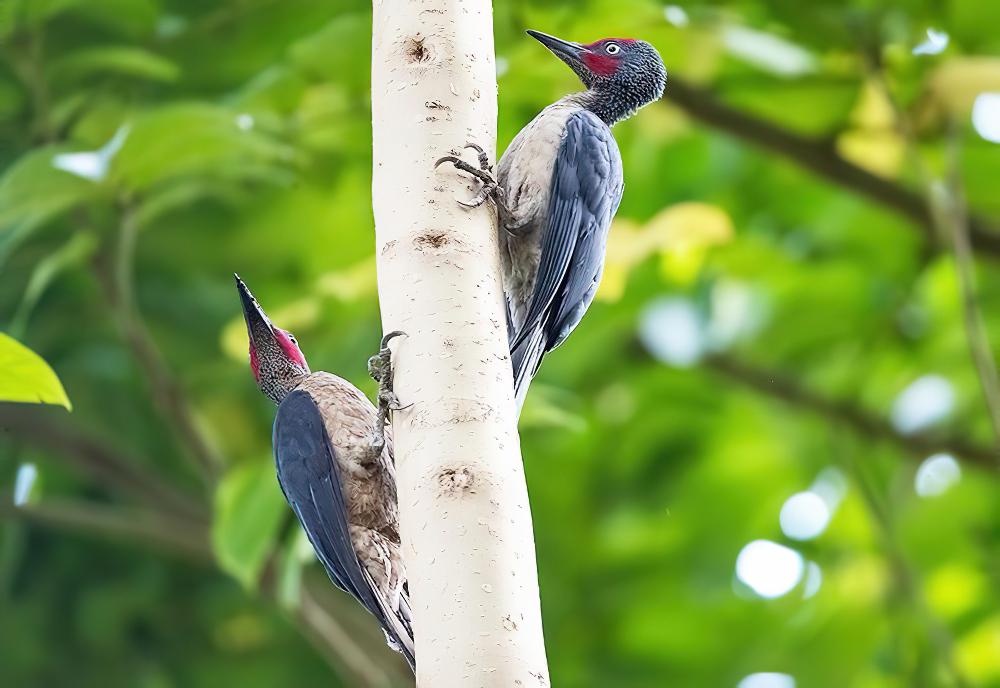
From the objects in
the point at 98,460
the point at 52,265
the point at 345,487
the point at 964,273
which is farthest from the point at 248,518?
the point at 964,273

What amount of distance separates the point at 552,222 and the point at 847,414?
98.8 inches

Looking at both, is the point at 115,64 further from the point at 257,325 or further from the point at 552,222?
the point at 552,222

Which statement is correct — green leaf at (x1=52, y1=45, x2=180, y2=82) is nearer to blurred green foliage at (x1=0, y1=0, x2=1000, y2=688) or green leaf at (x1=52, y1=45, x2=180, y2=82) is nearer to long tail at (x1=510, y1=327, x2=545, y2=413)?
blurred green foliage at (x1=0, y1=0, x2=1000, y2=688)

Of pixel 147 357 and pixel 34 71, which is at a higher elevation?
pixel 34 71

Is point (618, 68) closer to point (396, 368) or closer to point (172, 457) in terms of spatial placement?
point (396, 368)

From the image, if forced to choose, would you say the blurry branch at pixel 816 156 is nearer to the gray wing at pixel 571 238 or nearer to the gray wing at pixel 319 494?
the gray wing at pixel 571 238

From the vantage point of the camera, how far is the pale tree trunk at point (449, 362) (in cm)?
166

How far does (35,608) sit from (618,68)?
322 cm

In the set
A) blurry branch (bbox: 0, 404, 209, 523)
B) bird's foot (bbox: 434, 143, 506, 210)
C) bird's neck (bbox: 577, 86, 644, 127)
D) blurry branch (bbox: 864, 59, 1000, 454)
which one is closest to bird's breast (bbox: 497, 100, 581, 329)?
bird's neck (bbox: 577, 86, 644, 127)

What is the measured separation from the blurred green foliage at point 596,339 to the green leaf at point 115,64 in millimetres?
16

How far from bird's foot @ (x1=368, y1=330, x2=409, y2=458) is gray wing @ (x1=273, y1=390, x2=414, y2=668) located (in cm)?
17

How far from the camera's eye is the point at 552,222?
296 cm

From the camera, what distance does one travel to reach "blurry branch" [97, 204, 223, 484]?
3.79m

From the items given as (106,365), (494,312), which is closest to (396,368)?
(494,312)
